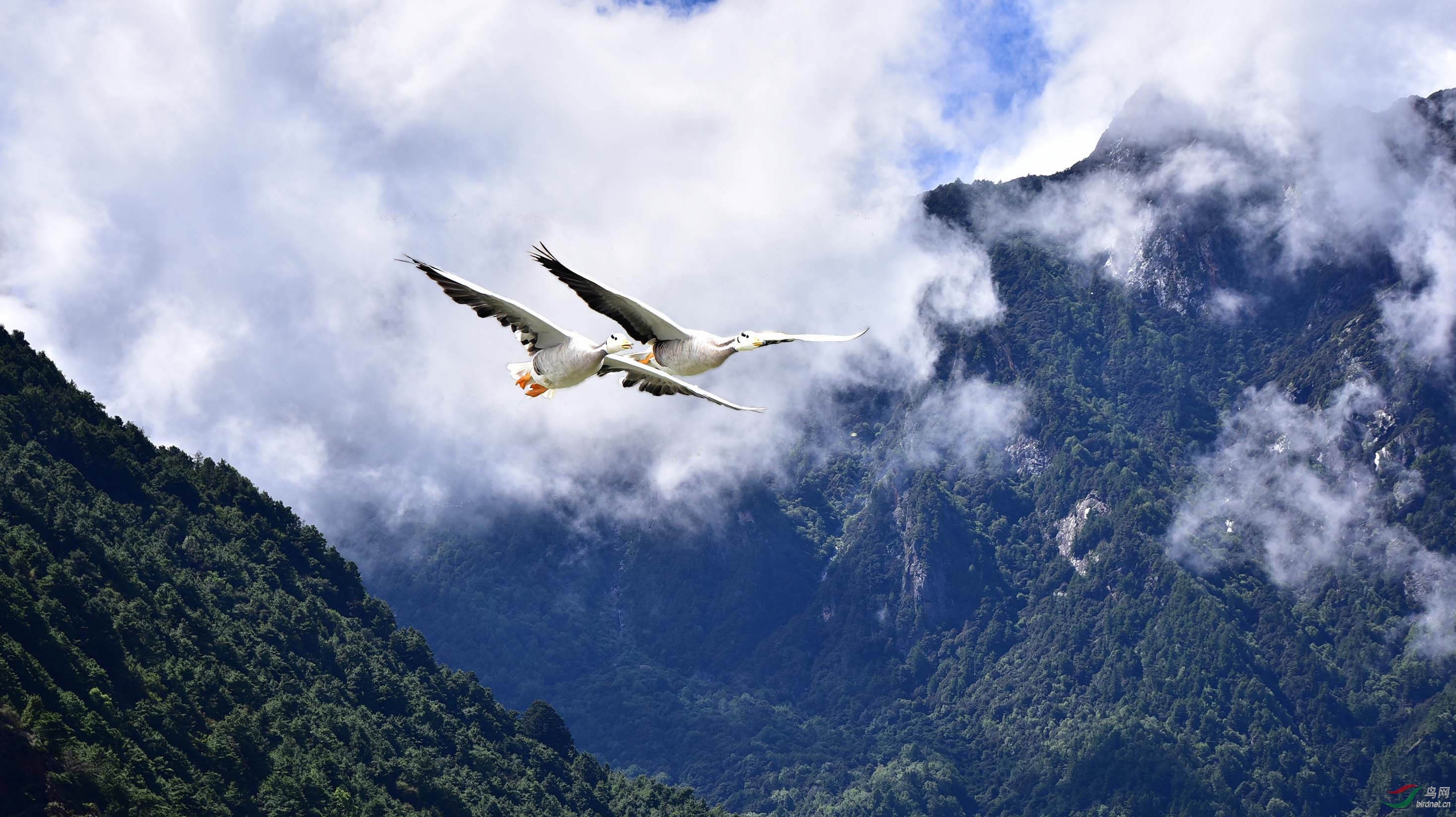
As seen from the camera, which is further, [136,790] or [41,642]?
[41,642]

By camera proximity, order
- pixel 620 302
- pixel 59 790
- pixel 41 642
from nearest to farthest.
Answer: pixel 620 302 → pixel 59 790 → pixel 41 642

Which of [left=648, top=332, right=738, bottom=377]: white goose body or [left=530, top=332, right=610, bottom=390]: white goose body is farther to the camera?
[left=530, top=332, right=610, bottom=390]: white goose body

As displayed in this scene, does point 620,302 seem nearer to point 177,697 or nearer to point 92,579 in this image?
point 177,697

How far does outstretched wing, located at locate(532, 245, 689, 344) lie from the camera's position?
2763 inches

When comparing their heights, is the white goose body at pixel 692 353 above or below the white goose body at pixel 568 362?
below

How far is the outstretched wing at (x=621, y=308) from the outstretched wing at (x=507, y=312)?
120 inches

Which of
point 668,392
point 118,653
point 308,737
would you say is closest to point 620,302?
point 668,392

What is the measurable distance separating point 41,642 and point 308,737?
4132 cm

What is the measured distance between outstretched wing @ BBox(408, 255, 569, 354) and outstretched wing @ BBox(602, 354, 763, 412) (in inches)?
113

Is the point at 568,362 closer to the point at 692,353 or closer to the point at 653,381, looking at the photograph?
the point at 653,381

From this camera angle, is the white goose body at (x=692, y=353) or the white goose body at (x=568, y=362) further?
the white goose body at (x=568, y=362)

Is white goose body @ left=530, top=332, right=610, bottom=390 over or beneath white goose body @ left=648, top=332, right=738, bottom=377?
over

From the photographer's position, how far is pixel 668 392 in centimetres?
7481

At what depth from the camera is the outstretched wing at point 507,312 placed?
74.5 meters
